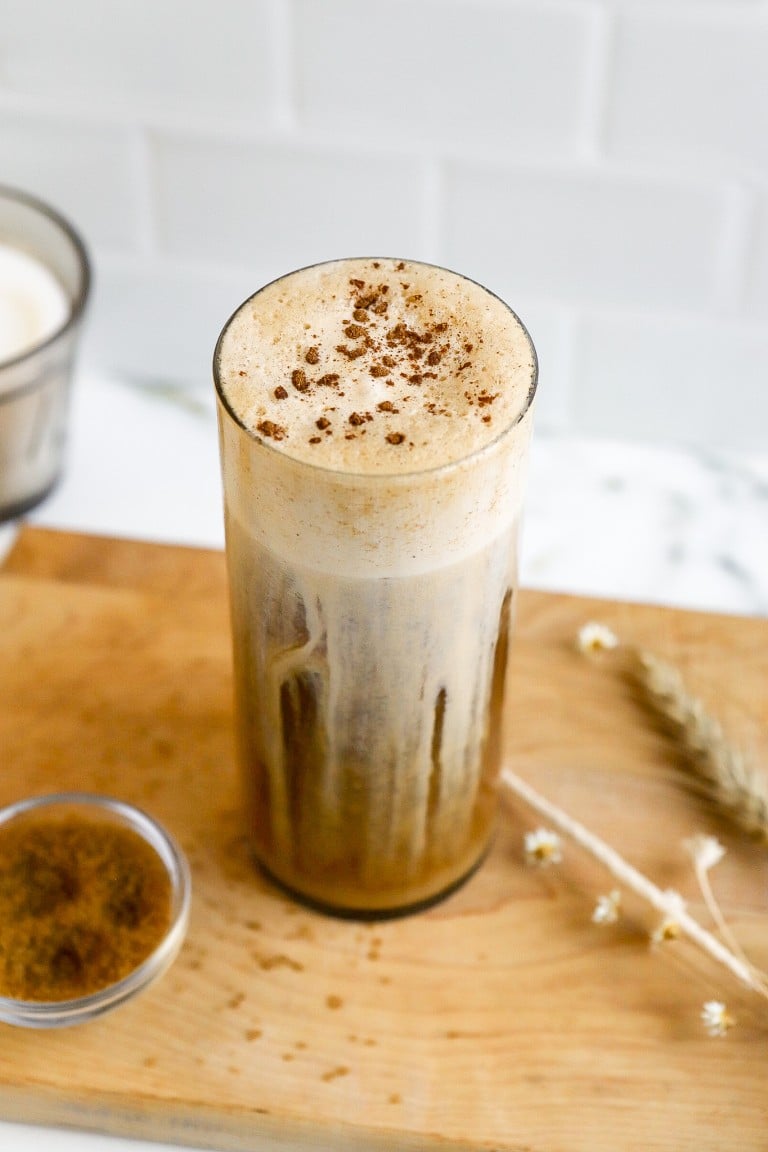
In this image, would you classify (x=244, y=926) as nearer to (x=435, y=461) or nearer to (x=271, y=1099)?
(x=271, y=1099)

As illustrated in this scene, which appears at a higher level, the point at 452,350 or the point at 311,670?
the point at 452,350

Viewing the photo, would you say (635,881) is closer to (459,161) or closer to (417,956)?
(417,956)

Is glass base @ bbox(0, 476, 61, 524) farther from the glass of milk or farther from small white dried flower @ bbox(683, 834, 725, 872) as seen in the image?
small white dried flower @ bbox(683, 834, 725, 872)

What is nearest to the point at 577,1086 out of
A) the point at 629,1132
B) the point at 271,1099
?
the point at 629,1132

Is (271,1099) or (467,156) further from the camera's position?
(467,156)

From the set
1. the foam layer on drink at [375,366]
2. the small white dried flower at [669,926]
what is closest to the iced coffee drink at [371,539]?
the foam layer on drink at [375,366]

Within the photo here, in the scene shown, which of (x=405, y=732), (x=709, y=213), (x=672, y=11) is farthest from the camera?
(x=709, y=213)
